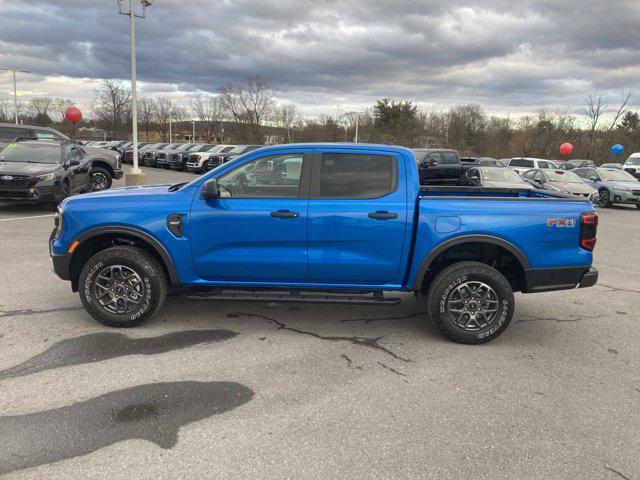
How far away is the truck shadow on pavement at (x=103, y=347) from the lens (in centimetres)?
376

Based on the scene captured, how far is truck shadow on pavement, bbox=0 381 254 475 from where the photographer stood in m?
2.73

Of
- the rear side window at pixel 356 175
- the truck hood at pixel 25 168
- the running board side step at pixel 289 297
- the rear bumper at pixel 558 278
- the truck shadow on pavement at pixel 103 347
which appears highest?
the rear side window at pixel 356 175

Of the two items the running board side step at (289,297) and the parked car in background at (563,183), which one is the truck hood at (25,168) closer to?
the running board side step at (289,297)

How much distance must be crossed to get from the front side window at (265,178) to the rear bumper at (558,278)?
91.8 inches

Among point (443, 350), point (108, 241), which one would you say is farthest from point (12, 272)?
point (443, 350)

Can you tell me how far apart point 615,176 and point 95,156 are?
63.4ft

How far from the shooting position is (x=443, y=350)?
430cm

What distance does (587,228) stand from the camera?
430cm

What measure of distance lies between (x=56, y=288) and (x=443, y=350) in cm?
452

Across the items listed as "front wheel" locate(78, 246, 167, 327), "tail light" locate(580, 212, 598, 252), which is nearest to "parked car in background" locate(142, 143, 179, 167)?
"front wheel" locate(78, 246, 167, 327)

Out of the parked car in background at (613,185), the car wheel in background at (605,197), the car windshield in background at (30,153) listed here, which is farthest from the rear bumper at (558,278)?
the car wheel in background at (605,197)

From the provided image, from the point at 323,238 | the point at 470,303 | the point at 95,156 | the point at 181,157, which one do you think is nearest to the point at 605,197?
the point at 470,303

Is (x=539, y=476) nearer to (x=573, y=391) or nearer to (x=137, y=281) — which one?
(x=573, y=391)

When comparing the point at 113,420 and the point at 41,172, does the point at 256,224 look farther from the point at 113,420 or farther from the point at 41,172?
the point at 41,172
